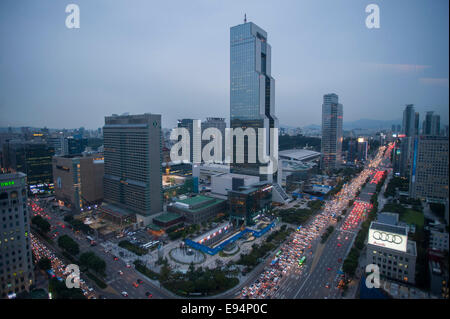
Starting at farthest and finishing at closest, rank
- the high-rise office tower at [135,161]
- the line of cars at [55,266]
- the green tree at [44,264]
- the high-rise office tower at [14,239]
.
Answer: the high-rise office tower at [135,161], the green tree at [44,264], the line of cars at [55,266], the high-rise office tower at [14,239]

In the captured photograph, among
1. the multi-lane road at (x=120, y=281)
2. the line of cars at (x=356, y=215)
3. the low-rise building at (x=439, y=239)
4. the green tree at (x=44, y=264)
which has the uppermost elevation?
the low-rise building at (x=439, y=239)

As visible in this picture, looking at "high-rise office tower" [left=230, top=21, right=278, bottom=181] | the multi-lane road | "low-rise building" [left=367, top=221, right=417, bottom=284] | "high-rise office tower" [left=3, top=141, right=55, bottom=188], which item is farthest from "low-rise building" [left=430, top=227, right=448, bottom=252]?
"high-rise office tower" [left=3, top=141, right=55, bottom=188]

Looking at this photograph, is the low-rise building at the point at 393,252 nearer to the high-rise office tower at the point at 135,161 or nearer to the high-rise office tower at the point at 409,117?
the high-rise office tower at the point at 409,117

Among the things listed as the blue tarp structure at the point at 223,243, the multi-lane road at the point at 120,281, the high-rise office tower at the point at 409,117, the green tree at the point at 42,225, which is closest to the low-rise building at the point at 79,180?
the green tree at the point at 42,225

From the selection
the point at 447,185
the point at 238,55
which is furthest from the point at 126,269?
the point at 238,55

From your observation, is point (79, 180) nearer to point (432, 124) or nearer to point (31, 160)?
point (31, 160)

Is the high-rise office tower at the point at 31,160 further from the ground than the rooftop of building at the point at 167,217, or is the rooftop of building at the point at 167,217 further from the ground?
the high-rise office tower at the point at 31,160
